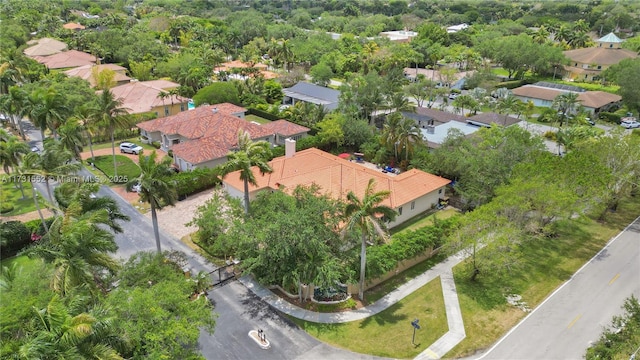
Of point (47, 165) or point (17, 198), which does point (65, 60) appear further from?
point (47, 165)

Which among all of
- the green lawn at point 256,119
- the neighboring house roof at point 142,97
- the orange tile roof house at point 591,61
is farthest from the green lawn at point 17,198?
the orange tile roof house at point 591,61

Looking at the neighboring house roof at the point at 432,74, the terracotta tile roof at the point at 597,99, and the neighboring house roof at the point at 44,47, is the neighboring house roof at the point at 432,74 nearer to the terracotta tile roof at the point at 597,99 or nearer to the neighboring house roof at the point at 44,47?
the terracotta tile roof at the point at 597,99

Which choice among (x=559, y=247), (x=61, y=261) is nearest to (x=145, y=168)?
(x=61, y=261)

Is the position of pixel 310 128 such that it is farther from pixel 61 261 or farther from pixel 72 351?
pixel 72 351

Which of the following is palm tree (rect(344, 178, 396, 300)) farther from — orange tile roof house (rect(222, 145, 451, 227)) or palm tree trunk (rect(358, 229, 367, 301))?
orange tile roof house (rect(222, 145, 451, 227))

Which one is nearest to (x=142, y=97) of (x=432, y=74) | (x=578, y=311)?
(x=432, y=74)
